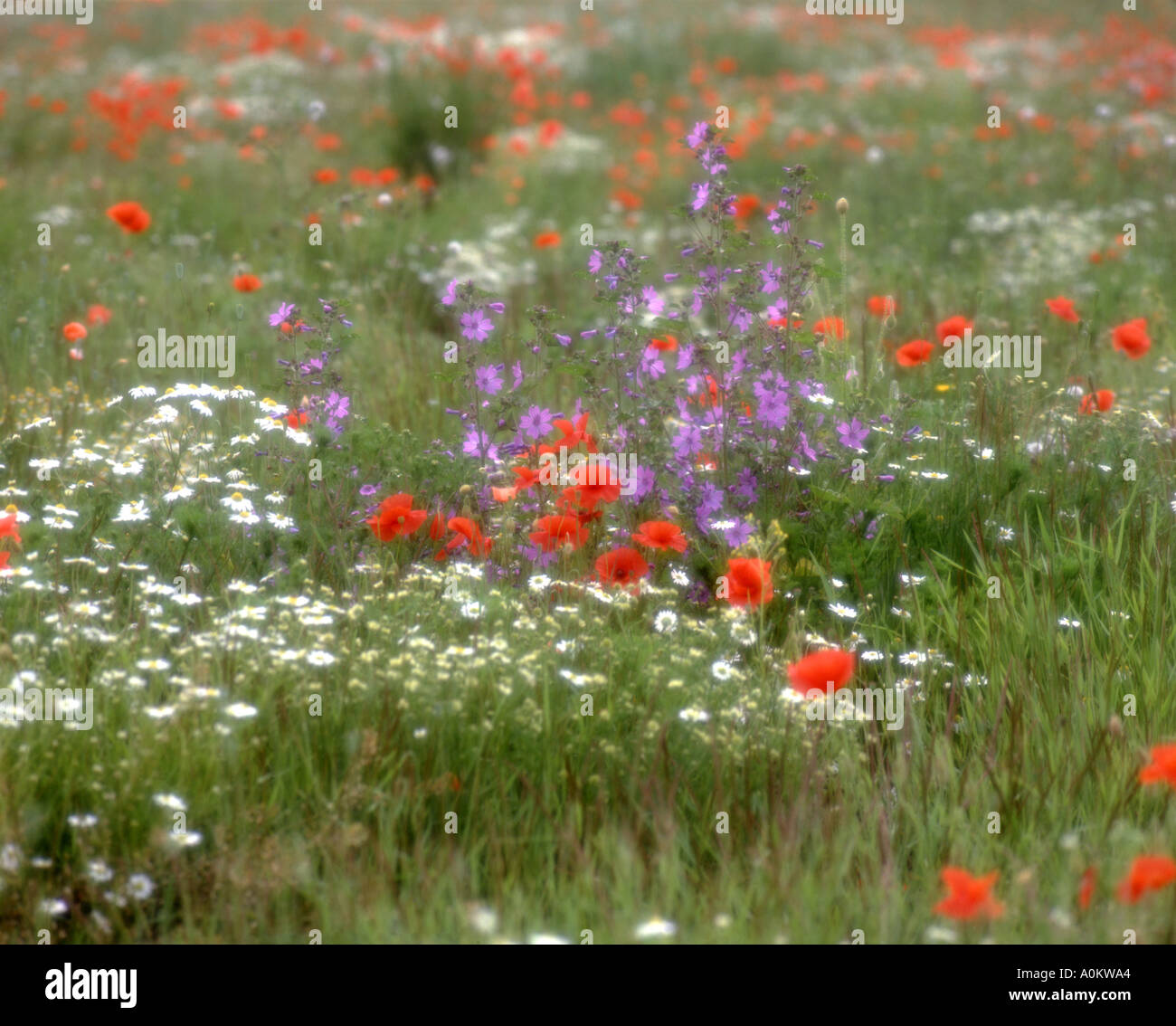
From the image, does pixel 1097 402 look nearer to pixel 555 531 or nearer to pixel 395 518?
pixel 555 531

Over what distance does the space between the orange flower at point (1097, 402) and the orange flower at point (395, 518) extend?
2.29 metres

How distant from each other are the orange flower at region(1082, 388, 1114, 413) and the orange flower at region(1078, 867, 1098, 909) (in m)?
2.33

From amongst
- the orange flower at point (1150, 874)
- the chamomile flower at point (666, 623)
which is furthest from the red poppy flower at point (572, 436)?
the orange flower at point (1150, 874)

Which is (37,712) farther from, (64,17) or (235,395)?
(64,17)

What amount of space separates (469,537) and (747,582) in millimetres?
756

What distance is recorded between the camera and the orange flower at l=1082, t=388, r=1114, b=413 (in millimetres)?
4172

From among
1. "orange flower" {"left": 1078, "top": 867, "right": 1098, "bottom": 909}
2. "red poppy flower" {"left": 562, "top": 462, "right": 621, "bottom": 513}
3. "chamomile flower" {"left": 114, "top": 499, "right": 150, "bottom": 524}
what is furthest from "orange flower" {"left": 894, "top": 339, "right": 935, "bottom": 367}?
"chamomile flower" {"left": 114, "top": 499, "right": 150, "bottom": 524}

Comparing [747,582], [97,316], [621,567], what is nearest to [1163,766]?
[747,582]

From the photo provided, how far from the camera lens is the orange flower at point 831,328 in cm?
390

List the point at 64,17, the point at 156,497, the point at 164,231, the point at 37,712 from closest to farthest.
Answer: the point at 37,712, the point at 156,497, the point at 164,231, the point at 64,17

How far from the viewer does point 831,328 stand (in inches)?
154

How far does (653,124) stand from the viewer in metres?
13.1

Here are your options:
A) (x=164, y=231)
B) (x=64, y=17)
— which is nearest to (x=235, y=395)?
(x=164, y=231)
